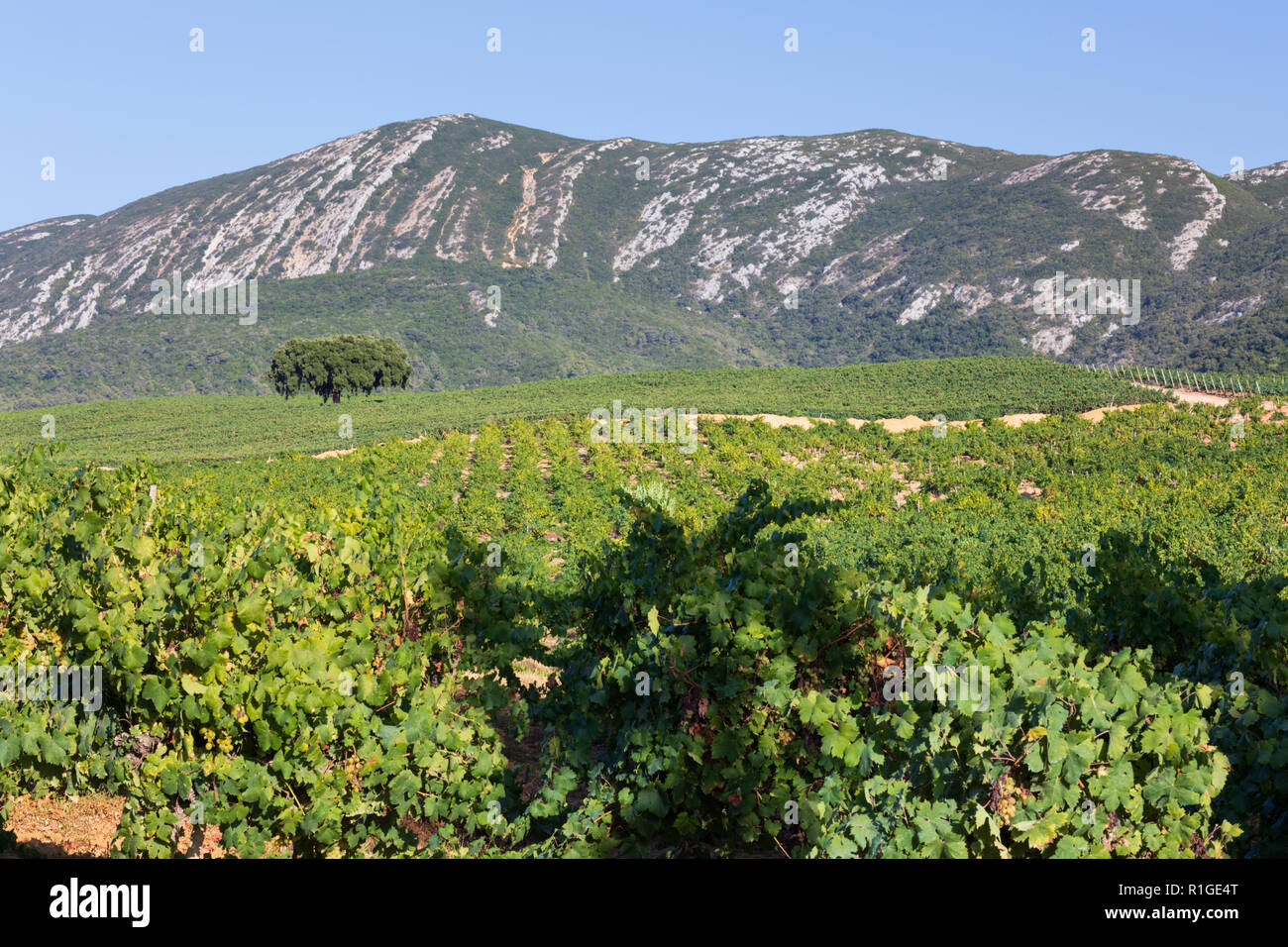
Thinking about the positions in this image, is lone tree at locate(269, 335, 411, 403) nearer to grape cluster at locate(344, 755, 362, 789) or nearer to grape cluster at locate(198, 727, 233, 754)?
grape cluster at locate(198, 727, 233, 754)

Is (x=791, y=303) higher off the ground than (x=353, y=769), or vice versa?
(x=791, y=303)

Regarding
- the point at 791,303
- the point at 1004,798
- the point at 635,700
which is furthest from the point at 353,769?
the point at 791,303

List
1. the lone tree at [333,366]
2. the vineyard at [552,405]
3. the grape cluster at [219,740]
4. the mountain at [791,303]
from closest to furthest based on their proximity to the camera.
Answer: the grape cluster at [219,740] → the vineyard at [552,405] → the lone tree at [333,366] → the mountain at [791,303]

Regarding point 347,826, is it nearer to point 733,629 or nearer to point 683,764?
point 683,764

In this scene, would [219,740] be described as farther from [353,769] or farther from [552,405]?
[552,405]

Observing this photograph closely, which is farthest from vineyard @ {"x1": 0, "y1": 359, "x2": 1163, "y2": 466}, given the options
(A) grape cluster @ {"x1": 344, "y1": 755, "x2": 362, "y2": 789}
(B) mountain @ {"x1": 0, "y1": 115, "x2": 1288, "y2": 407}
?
(B) mountain @ {"x1": 0, "y1": 115, "x2": 1288, "y2": 407}

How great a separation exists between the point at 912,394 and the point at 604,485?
38689 millimetres

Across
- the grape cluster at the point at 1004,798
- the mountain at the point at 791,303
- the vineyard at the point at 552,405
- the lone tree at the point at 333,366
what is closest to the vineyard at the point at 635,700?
the grape cluster at the point at 1004,798

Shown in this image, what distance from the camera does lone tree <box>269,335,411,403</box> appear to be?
7900 centimetres

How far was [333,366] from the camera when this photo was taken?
79188 millimetres

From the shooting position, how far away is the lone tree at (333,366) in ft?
259

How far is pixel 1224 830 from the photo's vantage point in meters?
5.79

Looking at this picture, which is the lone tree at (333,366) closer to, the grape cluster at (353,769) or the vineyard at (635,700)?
the vineyard at (635,700)

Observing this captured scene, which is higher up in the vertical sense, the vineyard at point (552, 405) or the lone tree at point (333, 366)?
the lone tree at point (333, 366)
